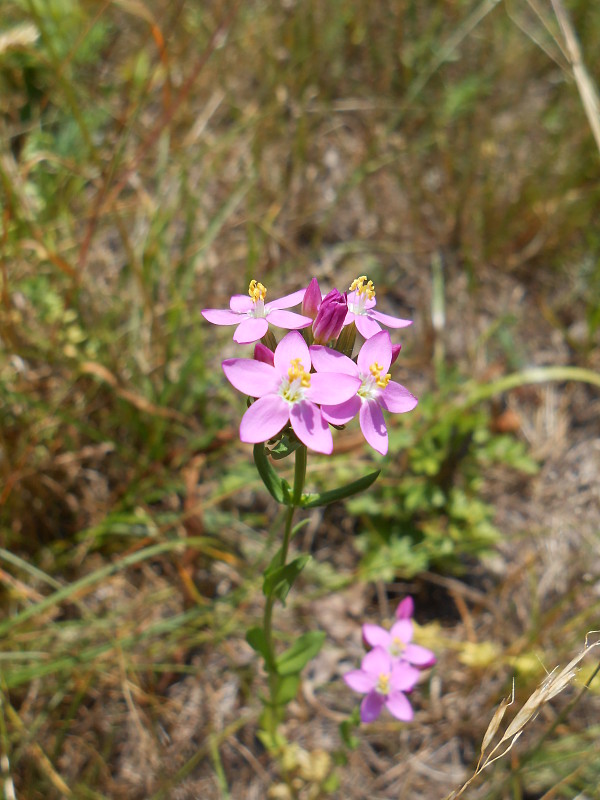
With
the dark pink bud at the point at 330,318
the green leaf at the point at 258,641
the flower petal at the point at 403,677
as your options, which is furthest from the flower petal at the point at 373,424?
the flower petal at the point at 403,677

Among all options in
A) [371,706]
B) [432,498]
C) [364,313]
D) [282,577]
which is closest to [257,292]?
[364,313]

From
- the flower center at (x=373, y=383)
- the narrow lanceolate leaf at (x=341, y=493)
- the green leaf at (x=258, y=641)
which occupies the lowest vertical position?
the green leaf at (x=258, y=641)

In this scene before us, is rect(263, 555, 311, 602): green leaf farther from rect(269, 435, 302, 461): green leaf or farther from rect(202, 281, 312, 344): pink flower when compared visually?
rect(202, 281, 312, 344): pink flower

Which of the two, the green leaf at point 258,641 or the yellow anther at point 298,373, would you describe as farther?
the green leaf at point 258,641

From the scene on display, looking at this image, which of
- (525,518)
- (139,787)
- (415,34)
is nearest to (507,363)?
(525,518)

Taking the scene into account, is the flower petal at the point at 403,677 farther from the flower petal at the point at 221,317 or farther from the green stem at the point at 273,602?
the flower petal at the point at 221,317

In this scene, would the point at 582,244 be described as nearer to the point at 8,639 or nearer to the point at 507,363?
the point at 507,363
